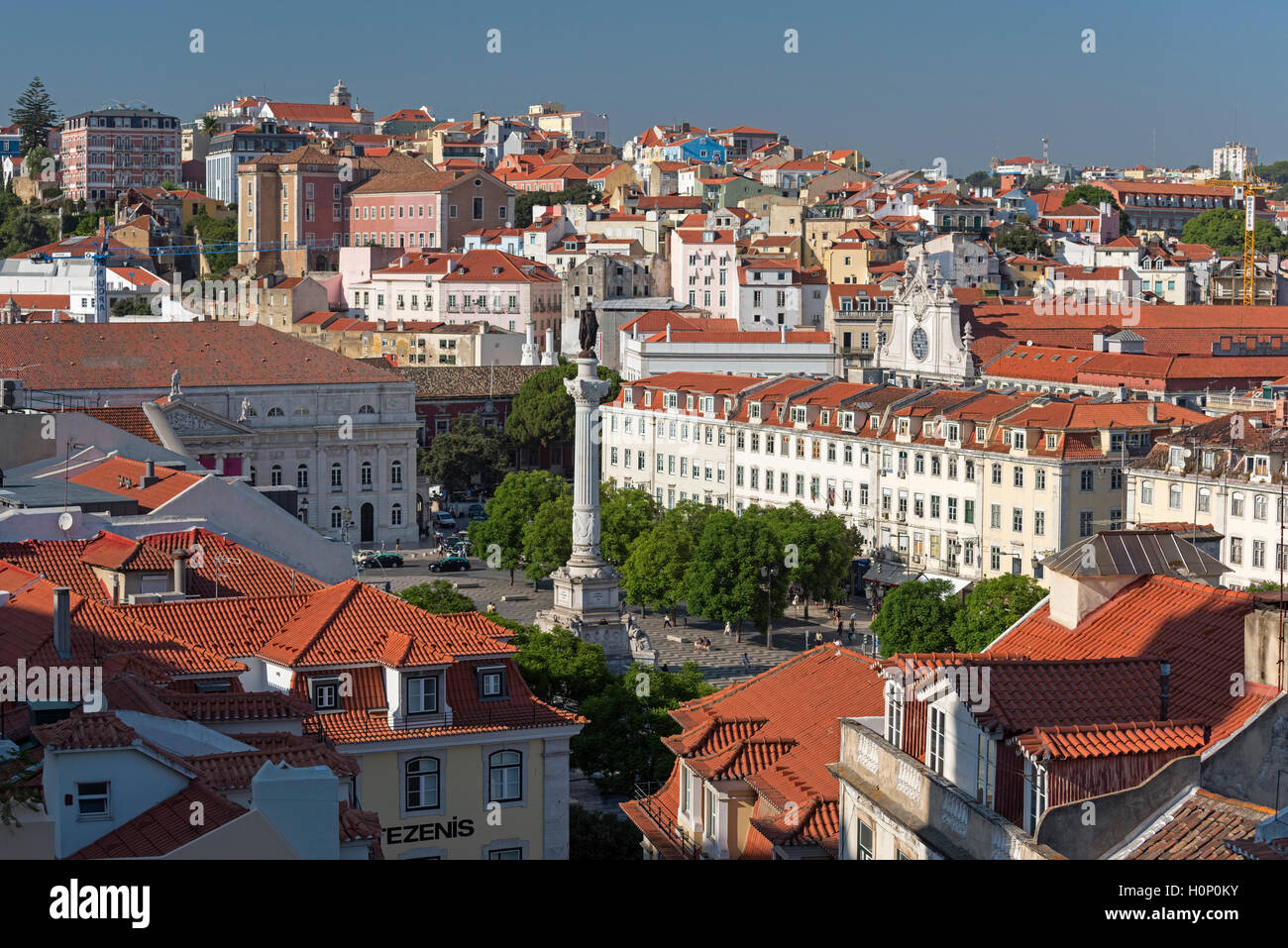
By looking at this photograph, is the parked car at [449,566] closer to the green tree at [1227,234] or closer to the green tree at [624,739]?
the green tree at [624,739]

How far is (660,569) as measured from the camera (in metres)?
58.0

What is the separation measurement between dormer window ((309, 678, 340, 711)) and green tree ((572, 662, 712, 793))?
36.0 ft

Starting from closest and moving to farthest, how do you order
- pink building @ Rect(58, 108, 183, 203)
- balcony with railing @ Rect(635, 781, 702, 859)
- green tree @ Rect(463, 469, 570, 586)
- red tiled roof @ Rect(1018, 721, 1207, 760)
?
red tiled roof @ Rect(1018, 721, 1207, 760) → balcony with railing @ Rect(635, 781, 702, 859) → green tree @ Rect(463, 469, 570, 586) → pink building @ Rect(58, 108, 183, 203)

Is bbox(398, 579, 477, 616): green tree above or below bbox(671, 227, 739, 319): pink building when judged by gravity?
below

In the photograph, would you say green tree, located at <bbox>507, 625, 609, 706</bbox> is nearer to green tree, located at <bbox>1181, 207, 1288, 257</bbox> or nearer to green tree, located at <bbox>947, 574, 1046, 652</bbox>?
green tree, located at <bbox>947, 574, 1046, 652</bbox>

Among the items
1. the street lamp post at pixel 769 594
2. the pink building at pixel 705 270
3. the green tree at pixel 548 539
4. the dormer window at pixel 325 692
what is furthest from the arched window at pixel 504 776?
the pink building at pixel 705 270

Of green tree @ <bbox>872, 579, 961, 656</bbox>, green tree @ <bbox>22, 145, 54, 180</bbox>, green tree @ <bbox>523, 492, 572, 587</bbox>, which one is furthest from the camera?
green tree @ <bbox>22, 145, 54, 180</bbox>

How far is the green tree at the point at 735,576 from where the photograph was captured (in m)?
55.2

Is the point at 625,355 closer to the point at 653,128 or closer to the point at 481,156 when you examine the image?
the point at 481,156

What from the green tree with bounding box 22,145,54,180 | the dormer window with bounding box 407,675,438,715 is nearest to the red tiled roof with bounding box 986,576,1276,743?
the dormer window with bounding box 407,675,438,715

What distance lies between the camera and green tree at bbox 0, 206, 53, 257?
14150 cm

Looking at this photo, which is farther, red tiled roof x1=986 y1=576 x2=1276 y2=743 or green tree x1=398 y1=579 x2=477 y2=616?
green tree x1=398 y1=579 x2=477 y2=616

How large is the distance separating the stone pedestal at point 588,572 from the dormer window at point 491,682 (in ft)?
90.7
